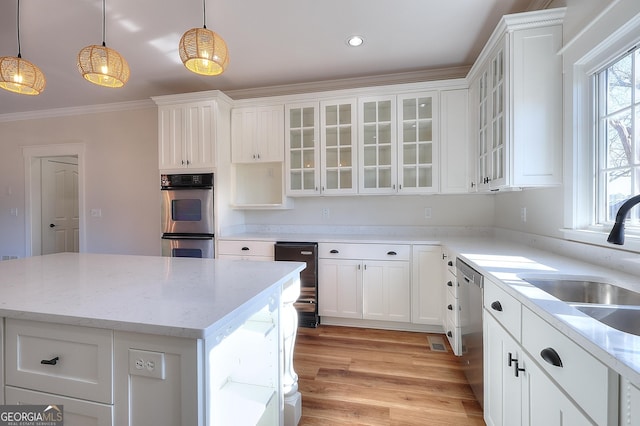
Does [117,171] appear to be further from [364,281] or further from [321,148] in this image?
[364,281]

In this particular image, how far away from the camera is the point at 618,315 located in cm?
97

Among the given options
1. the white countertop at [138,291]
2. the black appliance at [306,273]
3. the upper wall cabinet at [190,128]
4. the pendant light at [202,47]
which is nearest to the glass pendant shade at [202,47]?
the pendant light at [202,47]

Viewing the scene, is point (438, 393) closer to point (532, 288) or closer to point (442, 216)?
A: point (532, 288)

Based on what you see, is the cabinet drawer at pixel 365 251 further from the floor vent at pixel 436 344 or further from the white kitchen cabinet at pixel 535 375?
the white kitchen cabinet at pixel 535 375

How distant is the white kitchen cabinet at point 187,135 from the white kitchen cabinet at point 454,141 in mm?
2423

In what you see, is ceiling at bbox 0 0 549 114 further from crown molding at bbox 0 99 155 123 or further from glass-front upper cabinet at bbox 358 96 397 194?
crown molding at bbox 0 99 155 123

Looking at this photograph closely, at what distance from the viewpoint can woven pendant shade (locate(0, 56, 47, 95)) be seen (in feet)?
5.41

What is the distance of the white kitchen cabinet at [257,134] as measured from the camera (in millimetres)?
3238

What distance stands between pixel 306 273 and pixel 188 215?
4.84ft

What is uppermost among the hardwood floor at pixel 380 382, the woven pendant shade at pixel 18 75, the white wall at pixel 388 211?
the woven pendant shade at pixel 18 75

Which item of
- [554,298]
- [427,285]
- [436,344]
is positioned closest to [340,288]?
[427,285]

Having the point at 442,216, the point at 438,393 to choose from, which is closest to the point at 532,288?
the point at 438,393

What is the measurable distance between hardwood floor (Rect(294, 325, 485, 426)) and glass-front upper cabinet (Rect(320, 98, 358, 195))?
1.54m

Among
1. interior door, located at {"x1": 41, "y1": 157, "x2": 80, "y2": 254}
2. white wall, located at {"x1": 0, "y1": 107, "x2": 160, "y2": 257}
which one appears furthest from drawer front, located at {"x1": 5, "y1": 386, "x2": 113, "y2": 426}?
interior door, located at {"x1": 41, "y1": 157, "x2": 80, "y2": 254}
